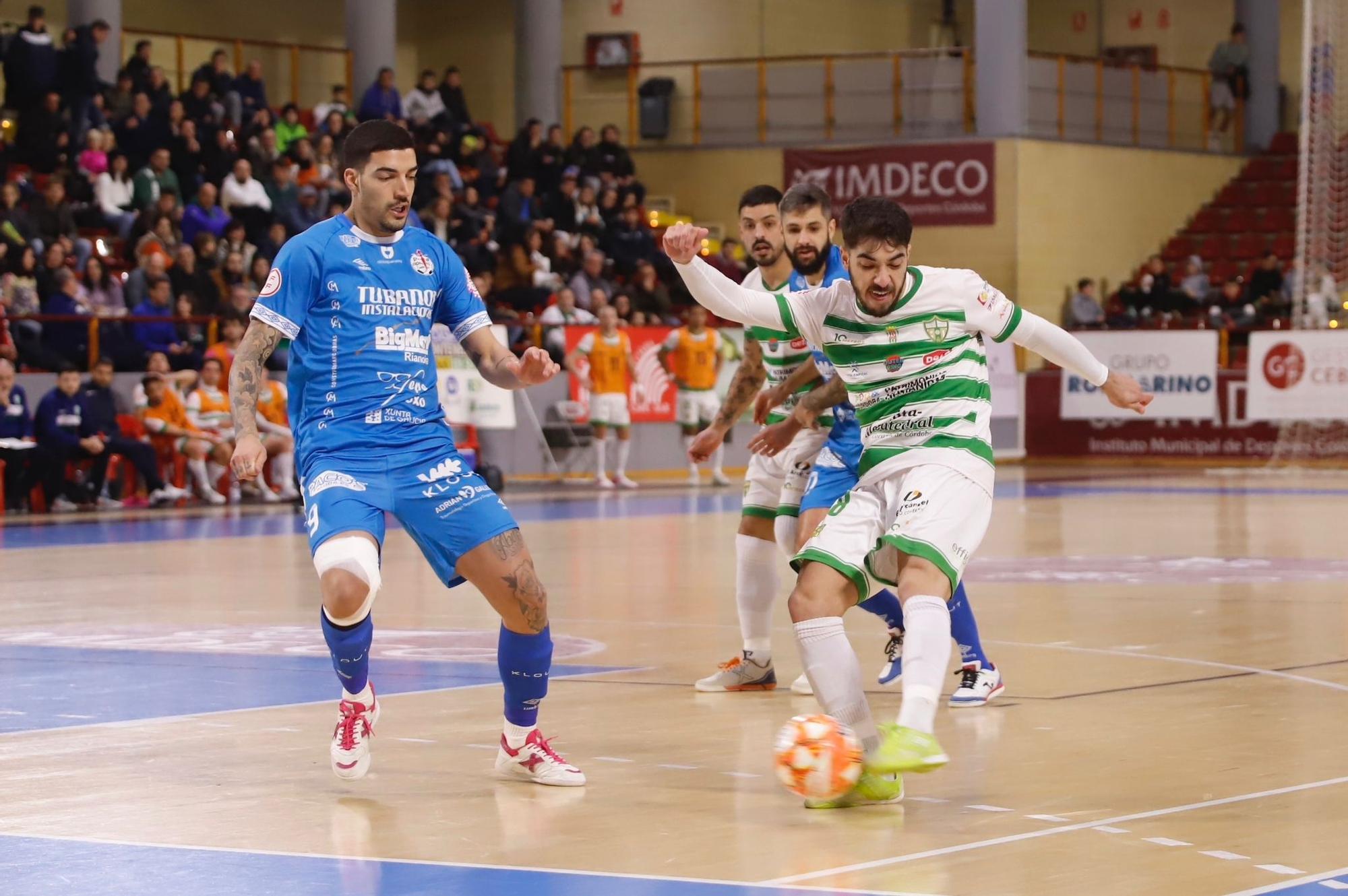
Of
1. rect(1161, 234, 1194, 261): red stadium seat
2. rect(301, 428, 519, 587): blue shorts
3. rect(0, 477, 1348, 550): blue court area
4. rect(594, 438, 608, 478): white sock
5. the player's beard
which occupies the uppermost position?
rect(1161, 234, 1194, 261): red stadium seat

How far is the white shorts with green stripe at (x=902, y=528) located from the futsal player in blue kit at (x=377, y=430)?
103 centimetres

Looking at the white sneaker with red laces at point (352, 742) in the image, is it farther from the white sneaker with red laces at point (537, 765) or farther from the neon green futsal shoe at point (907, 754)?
the neon green futsal shoe at point (907, 754)

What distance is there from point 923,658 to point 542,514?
48.7 ft

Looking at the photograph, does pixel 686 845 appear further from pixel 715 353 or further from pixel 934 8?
pixel 934 8

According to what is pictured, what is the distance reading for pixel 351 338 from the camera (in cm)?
697

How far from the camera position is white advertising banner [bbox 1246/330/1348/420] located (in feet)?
95.1

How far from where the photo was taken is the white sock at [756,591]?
362 inches

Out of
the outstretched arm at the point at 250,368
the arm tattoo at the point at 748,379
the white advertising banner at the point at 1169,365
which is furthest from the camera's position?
the white advertising banner at the point at 1169,365

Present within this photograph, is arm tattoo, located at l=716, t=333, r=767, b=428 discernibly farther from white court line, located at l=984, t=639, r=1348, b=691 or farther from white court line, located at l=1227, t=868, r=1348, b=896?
white court line, located at l=1227, t=868, r=1348, b=896

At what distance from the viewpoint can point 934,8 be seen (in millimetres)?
40062

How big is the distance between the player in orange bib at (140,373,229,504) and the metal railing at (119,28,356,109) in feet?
37.9

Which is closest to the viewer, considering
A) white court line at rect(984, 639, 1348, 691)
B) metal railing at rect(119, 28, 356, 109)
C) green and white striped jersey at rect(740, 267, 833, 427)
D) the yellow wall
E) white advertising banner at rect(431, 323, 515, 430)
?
white court line at rect(984, 639, 1348, 691)

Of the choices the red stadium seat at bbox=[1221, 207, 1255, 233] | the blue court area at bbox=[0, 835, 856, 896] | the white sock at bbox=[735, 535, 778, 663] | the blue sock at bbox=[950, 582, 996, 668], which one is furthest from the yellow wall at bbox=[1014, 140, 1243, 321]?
the blue court area at bbox=[0, 835, 856, 896]

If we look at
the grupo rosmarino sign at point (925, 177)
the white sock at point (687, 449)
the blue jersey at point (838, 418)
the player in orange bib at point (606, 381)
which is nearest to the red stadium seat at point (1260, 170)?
the grupo rosmarino sign at point (925, 177)
